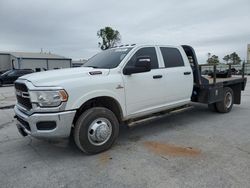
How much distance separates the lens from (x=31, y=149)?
4.47 m

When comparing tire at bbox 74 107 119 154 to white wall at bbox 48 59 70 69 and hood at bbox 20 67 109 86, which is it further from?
white wall at bbox 48 59 70 69

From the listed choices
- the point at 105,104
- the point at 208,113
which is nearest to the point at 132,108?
the point at 105,104

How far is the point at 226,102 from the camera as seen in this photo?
7141mm

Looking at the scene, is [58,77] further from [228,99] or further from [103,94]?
[228,99]

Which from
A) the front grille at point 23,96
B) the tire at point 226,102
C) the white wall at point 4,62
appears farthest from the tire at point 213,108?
the white wall at point 4,62

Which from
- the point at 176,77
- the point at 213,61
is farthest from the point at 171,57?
the point at 213,61

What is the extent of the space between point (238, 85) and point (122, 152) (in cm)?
527

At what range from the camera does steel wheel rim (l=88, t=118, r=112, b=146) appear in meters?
4.01

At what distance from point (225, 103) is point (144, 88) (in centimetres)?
352

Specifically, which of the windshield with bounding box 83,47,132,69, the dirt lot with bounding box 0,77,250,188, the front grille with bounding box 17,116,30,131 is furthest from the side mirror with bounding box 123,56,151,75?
the front grille with bounding box 17,116,30,131

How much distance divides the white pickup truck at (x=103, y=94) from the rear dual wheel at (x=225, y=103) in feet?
4.99

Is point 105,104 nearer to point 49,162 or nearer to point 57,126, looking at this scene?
point 57,126

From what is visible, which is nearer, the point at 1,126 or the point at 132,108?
the point at 132,108

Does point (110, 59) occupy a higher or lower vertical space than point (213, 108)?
higher
